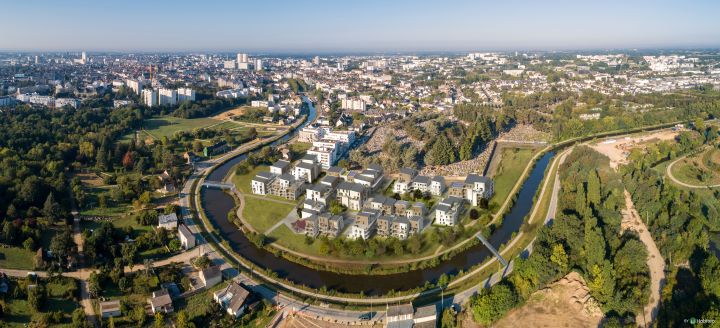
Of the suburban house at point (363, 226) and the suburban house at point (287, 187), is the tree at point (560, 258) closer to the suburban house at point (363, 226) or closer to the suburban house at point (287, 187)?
the suburban house at point (363, 226)

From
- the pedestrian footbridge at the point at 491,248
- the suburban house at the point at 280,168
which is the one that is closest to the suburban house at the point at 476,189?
the pedestrian footbridge at the point at 491,248

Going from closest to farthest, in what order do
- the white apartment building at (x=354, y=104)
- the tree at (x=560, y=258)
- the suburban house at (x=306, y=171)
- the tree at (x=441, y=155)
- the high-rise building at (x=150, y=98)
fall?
the tree at (x=560, y=258)
the suburban house at (x=306, y=171)
the tree at (x=441, y=155)
the white apartment building at (x=354, y=104)
the high-rise building at (x=150, y=98)

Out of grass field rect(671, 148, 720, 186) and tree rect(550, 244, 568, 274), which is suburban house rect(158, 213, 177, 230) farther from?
grass field rect(671, 148, 720, 186)

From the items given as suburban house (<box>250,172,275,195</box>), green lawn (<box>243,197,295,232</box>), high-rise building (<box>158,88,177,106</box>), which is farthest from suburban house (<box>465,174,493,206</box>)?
high-rise building (<box>158,88,177,106</box>)

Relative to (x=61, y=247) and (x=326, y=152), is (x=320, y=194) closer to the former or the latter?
(x=326, y=152)

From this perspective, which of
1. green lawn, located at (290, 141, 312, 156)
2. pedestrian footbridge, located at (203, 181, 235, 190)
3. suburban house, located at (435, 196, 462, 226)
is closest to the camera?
suburban house, located at (435, 196, 462, 226)
